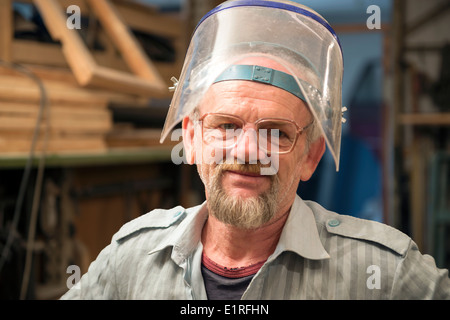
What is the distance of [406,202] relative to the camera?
3.08m

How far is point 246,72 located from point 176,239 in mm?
338

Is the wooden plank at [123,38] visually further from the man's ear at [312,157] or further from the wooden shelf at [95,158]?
the man's ear at [312,157]

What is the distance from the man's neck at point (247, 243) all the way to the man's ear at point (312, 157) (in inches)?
3.0

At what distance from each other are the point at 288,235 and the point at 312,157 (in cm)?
15

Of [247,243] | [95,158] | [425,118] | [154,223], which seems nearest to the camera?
[247,243]

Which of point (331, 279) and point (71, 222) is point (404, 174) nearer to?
point (71, 222)

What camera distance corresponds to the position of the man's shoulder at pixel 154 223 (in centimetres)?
103

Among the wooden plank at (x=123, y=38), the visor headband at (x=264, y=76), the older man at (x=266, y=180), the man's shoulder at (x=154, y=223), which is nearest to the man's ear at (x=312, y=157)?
the older man at (x=266, y=180)

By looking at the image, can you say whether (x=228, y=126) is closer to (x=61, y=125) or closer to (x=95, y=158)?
(x=95, y=158)

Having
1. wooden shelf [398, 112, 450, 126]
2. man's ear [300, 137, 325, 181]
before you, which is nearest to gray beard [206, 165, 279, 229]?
man's ear [300, 137, 325, 181]

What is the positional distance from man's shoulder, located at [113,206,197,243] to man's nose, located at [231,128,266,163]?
0.80ft

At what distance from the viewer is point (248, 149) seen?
812mm

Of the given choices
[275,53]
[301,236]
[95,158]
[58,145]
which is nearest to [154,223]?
[301,236]
